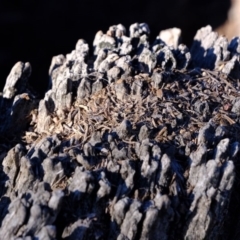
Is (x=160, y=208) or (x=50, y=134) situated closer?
(x=160, y=208)

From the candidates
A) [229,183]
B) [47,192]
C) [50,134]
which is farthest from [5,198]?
[229,183]

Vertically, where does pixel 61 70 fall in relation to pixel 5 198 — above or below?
above

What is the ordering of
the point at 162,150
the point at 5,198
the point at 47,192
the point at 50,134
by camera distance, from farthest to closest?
the point at 50,134 < the point at 162,150 < the point at 5,198 < the point at 47,192

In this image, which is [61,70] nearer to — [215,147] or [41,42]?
[215,147]

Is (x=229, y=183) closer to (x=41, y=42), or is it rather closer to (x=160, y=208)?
→ (x=160, y=208)

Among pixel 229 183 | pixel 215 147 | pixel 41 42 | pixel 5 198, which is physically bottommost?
pixel 5 198

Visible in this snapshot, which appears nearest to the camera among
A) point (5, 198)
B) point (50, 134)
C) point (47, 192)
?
point (47, 192)
